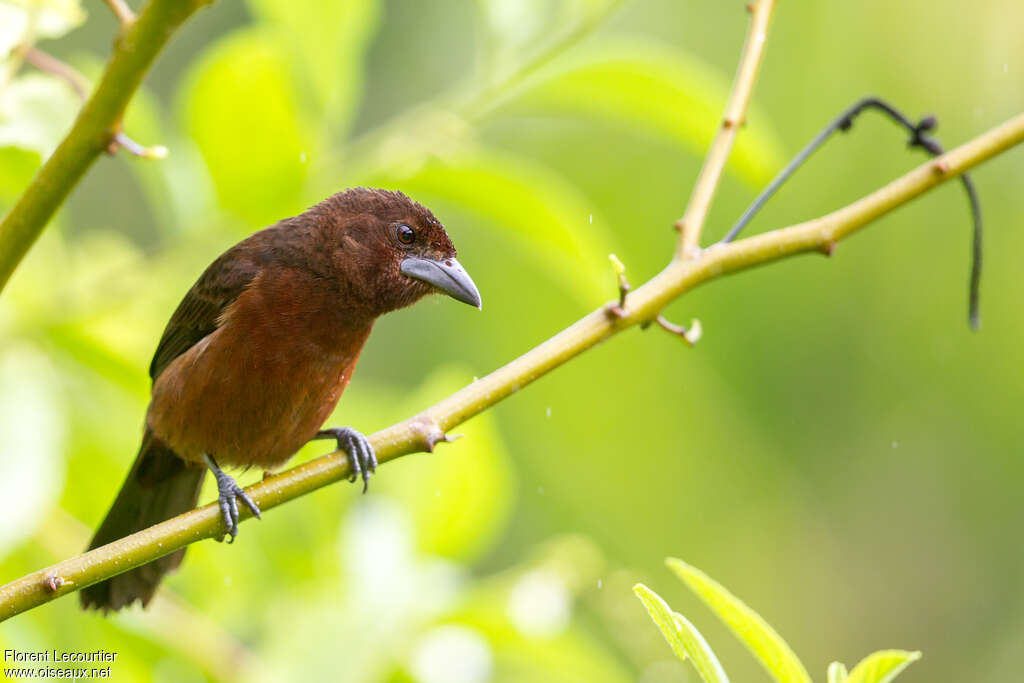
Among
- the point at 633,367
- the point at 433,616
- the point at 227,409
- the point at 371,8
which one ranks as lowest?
the point at 433,616

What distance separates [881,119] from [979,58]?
0.81m

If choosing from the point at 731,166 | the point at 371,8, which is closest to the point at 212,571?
the point at 371,8

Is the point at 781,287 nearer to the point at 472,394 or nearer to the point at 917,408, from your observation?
the point at 917,408

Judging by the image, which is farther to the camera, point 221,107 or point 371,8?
point 371,8

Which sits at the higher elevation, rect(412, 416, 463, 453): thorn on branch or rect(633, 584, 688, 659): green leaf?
rect(412, 416, 463, 453): thorn on branch

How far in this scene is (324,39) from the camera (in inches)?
111

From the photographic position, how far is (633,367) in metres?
7.86

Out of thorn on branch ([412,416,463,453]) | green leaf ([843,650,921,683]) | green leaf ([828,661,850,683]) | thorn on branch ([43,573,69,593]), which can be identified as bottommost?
green leaf ([843,650,921,683])

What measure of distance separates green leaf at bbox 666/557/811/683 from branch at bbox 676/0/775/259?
2.69 ft

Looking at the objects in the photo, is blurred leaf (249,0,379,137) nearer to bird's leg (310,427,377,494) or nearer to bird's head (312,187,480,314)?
bird's head (312,187,480,314)

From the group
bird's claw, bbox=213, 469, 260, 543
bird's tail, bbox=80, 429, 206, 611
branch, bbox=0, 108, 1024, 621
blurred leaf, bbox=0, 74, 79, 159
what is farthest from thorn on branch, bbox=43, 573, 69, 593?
bird's tail, bbox=80, 429, 206, 611

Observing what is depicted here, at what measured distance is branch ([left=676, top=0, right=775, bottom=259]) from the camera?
2.36 metres

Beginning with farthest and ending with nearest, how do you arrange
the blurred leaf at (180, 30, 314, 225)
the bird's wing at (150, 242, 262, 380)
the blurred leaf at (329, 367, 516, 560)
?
the bird's wing at (150, 242, 262, 380) → the blurred leaf at (329, 367, 516, 560) → the blurred leaf at (180, 30, 314, 225)

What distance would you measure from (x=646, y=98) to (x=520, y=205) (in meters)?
0.40
